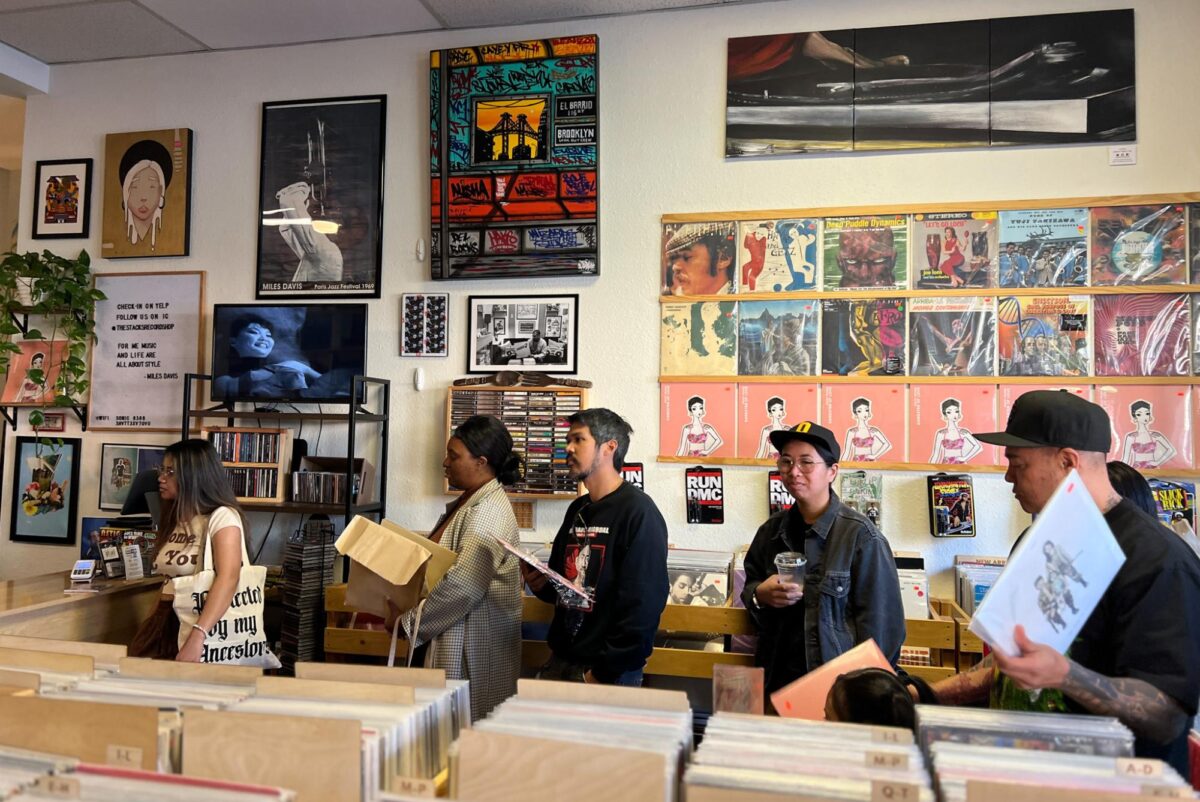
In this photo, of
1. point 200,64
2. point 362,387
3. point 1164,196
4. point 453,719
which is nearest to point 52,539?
point 362,387

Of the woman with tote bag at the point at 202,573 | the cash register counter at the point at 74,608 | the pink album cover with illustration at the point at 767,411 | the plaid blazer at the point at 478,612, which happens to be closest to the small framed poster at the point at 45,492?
the cash register counter at the point at 74,608

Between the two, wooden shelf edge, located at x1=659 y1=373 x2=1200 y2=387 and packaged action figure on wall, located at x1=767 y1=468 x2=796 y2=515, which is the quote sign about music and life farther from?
packaged action figure on wall, located at x1=767 y1=468 x2=796 y2=515

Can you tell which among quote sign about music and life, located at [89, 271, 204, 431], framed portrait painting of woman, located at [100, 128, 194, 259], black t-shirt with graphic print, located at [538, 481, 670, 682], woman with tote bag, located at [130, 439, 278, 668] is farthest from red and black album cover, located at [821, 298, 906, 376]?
framed portrait painting of woman, located at [100, 128, 194, 259]

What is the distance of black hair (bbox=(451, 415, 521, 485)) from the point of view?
305 cm

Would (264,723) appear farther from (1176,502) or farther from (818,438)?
(1176,502)

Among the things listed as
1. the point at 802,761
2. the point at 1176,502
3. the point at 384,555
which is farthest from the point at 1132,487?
the point at 384,555

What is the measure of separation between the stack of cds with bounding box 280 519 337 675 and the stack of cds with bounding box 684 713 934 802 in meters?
2.88

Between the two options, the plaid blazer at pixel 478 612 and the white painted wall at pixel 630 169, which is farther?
the white painted wall at pixel 630 169

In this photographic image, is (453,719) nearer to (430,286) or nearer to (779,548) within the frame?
(779,548)

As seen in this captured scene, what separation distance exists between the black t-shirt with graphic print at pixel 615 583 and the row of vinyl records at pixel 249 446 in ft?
6.75

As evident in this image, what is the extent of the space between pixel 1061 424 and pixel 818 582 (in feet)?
3.30

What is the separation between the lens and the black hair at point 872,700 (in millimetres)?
1410

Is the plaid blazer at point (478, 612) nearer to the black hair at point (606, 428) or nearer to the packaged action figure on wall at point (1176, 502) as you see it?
the black hair at point (606, 428)

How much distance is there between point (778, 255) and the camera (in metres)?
3.85
